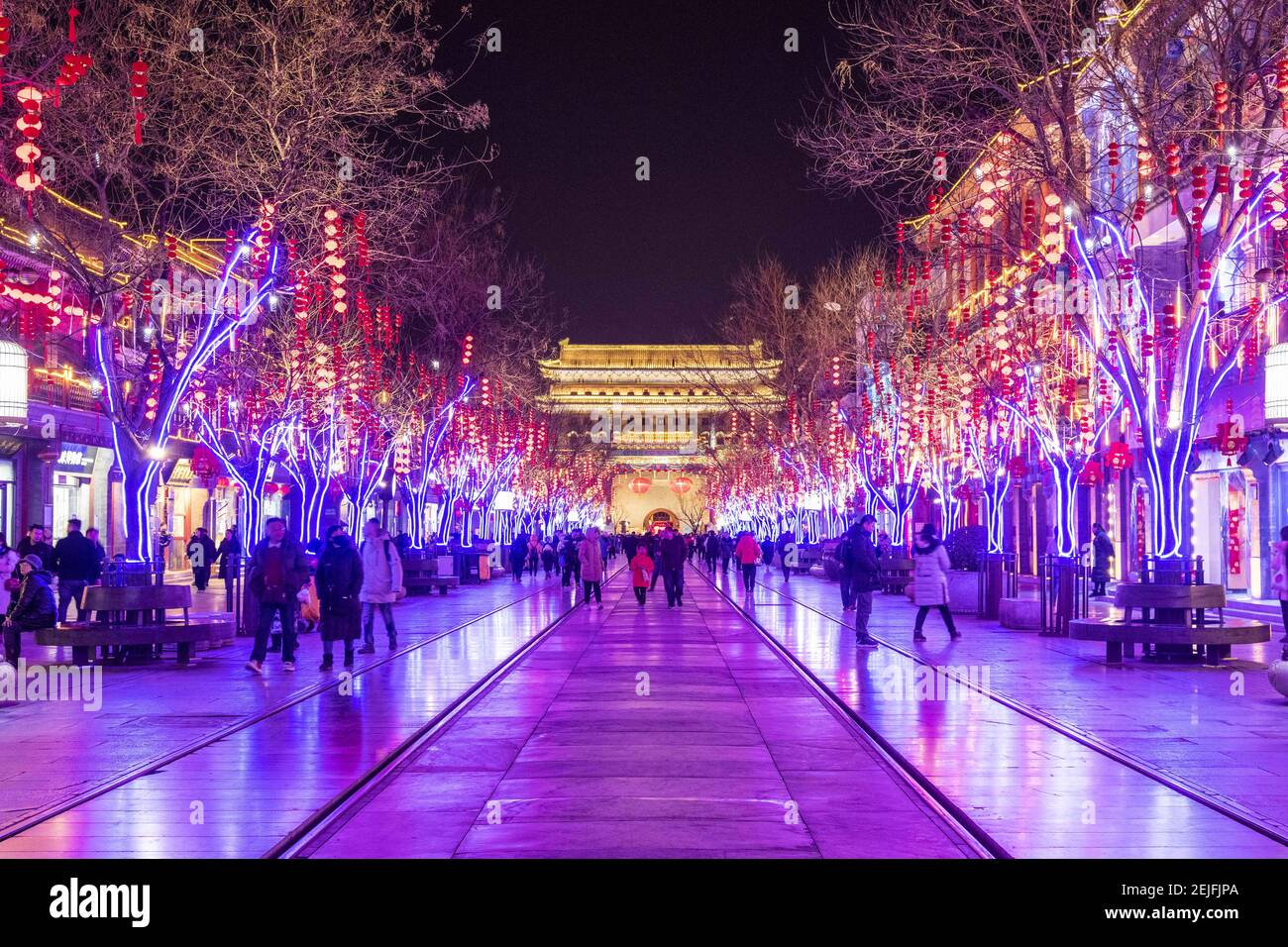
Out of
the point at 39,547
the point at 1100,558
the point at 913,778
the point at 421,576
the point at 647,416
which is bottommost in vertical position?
the point at 913,778

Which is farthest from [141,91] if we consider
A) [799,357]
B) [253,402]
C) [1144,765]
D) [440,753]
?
[799,357]

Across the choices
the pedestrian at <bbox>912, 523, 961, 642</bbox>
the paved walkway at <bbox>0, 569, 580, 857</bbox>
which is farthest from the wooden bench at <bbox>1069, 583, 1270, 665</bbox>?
the paved walkway at <bbox>0, 569, 580, 857</bbox>

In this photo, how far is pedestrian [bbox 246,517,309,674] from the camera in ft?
57.2

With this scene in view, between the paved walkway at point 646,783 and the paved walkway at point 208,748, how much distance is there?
536 mm

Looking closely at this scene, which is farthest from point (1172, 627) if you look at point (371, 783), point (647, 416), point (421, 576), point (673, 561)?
point (647, 416)

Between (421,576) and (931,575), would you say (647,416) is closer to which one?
(421,576)

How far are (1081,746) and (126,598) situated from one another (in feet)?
36.3

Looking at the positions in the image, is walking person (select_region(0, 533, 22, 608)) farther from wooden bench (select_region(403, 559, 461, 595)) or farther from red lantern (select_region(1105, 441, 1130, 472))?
red lantern (select_region(1105, 441, 1130, 472))

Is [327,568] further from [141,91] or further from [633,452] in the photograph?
[633,452]

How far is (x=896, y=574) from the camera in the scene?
3822cm

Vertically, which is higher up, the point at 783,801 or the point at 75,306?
the point at 75,306

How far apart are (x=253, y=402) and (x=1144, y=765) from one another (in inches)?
975

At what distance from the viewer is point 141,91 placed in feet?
44.2
